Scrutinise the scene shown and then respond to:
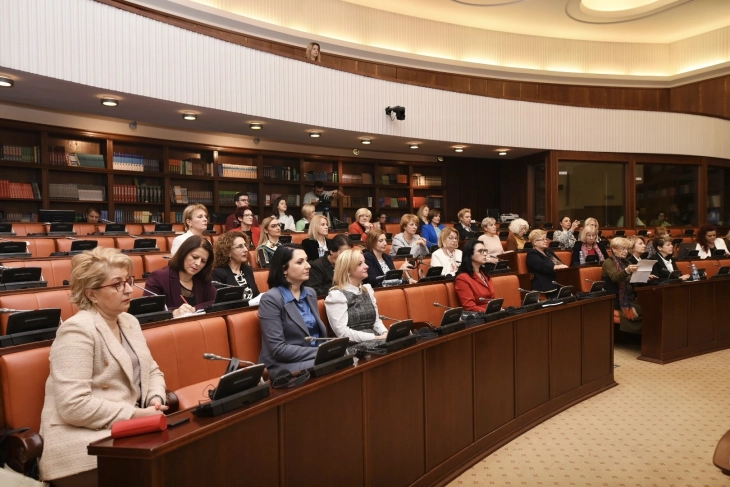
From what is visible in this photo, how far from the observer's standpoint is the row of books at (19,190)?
22.1 ft

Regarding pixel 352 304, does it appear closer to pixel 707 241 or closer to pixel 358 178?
pixel 707 241

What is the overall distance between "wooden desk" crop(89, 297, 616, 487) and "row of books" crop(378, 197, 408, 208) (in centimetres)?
655

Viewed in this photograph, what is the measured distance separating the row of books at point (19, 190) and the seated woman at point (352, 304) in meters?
5.41

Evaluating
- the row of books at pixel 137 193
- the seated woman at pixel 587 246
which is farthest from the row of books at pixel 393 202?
the seated woman at pixel 587 246

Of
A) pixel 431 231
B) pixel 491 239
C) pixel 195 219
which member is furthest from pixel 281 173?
pixel 195 219

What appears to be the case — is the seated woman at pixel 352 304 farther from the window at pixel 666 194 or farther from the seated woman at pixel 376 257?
the window at pixel 666 194

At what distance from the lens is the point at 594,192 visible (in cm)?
1074

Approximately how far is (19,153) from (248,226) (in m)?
3.26

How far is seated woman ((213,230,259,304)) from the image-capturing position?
3.83 m

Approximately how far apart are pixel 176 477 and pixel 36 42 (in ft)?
16.2

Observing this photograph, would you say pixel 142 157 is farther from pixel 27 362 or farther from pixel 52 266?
pixel 27 362

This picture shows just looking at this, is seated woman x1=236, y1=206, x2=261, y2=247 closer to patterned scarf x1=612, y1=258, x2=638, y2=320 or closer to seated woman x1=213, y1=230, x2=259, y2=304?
seated woman x1=213, y1=230, x2=259, y2=304

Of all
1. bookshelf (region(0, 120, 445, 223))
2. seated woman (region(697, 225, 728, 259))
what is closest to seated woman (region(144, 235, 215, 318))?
bookshelf (region(0, 120, 445, 223))

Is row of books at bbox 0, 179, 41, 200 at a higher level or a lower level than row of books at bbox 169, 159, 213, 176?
lower
